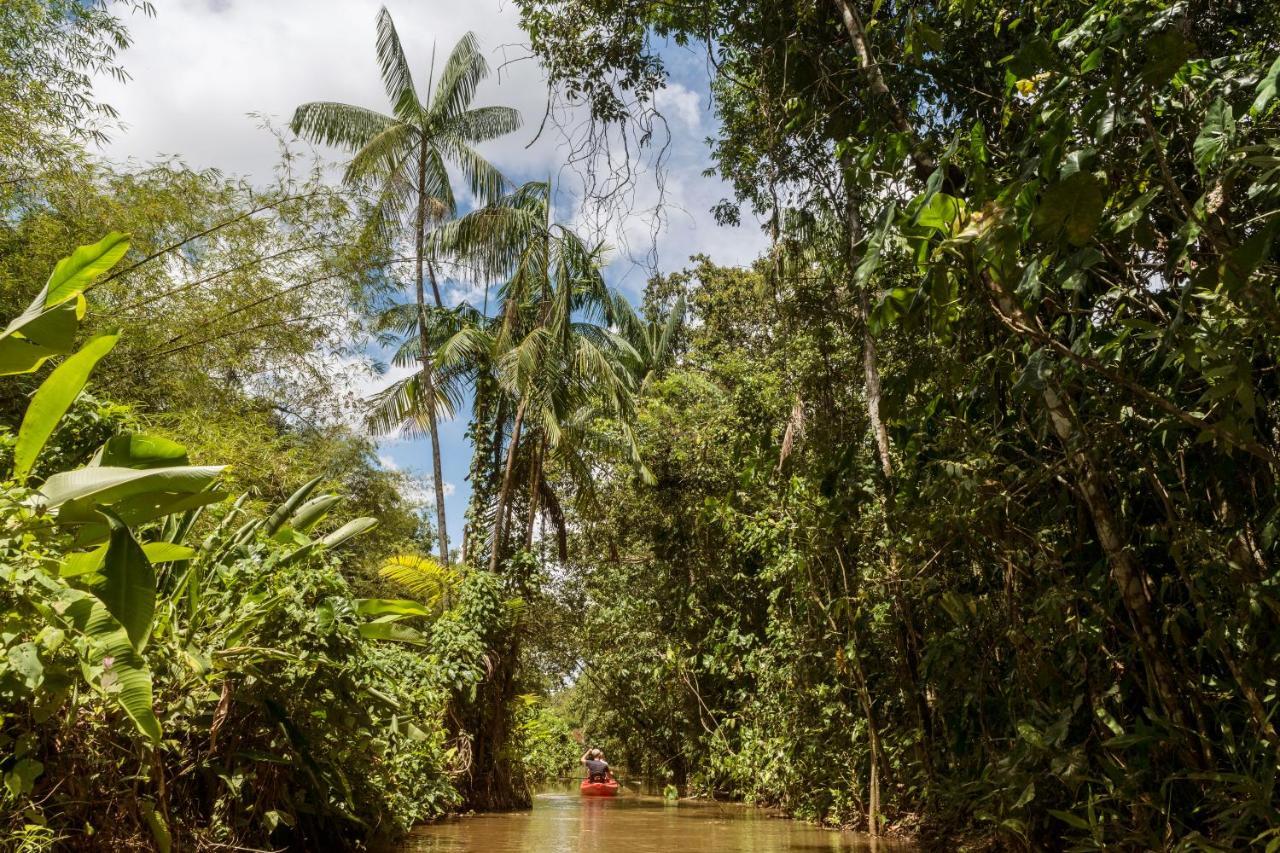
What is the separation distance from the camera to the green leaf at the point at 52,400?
12.3ft

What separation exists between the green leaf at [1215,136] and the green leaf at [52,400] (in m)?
4.00

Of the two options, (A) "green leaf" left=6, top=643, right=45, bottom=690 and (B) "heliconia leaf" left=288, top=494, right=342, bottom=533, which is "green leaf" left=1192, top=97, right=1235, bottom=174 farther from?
(B) "heliconia leaf" left=288, top=494, right=342, bottom=533

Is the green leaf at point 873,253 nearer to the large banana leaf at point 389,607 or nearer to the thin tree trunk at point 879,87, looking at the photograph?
the thin tree trunk at point 879,87

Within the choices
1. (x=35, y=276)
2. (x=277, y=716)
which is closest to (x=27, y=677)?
(x=277, y=716)

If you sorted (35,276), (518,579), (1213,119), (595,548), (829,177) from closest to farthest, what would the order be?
(1213,119) < (829,177) < (35,276) < (518,579) < (595,548)

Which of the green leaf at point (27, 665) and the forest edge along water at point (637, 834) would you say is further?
the forest edge along water at point (637, 834)

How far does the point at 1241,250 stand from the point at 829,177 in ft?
10.8

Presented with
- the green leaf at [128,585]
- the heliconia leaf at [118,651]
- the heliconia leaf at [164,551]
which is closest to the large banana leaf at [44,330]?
the green leaf at [128,585]

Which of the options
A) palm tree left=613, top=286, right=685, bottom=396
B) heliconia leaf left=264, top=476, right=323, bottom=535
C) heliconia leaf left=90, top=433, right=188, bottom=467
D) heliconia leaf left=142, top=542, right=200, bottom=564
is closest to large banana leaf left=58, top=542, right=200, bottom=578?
heliconia leaf left=142, top=542, right=200, bottom=564

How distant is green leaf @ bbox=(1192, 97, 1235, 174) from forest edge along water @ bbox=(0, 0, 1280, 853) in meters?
0.01

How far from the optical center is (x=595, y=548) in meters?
19.1

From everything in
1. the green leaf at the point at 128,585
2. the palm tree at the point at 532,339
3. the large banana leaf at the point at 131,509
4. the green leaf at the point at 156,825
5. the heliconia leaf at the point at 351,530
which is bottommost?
the green leaf at the point at 156,825

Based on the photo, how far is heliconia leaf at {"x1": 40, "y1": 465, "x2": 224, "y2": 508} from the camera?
145 inches

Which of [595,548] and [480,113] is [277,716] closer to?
[480,113]
